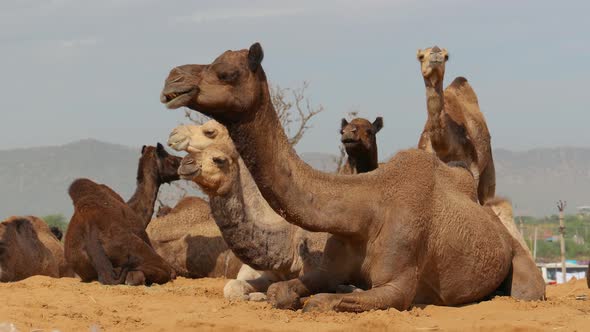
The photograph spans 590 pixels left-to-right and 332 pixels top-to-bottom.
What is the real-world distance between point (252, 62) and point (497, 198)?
4200 millimetres

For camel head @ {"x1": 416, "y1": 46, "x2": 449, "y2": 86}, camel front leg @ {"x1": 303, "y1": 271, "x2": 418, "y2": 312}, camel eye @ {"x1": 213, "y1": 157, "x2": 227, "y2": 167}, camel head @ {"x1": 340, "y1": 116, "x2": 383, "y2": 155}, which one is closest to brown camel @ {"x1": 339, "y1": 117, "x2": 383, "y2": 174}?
camel head @ {"x1": 340, "y1": 116, "x2": 383, "y2": 155}

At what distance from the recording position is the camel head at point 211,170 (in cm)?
972

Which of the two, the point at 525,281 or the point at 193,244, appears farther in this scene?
the point at 193,244

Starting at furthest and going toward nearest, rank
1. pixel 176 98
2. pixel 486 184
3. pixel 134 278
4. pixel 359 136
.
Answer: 1. pixel 486 184
2. pixel 134 278
3. pixel 359 136
4. pixel 176 98

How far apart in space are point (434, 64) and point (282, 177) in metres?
4.85

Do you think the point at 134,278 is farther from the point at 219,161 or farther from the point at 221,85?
the point at 221,85

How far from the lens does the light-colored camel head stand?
10648mm

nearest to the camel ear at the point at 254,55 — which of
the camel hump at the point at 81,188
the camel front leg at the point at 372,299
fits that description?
the camel front leg at the point at 372,299

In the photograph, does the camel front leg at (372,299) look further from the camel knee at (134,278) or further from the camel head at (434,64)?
the camel head at (434,64)

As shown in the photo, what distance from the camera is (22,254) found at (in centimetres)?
1298

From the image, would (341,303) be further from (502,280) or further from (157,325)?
(502,280)

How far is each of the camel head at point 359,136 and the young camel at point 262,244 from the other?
3.58ft

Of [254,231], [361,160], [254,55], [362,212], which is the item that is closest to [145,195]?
[361,160]

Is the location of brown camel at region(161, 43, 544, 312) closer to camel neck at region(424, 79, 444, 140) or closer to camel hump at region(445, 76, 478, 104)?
camel neck at region(424, 79, 444, 140)
